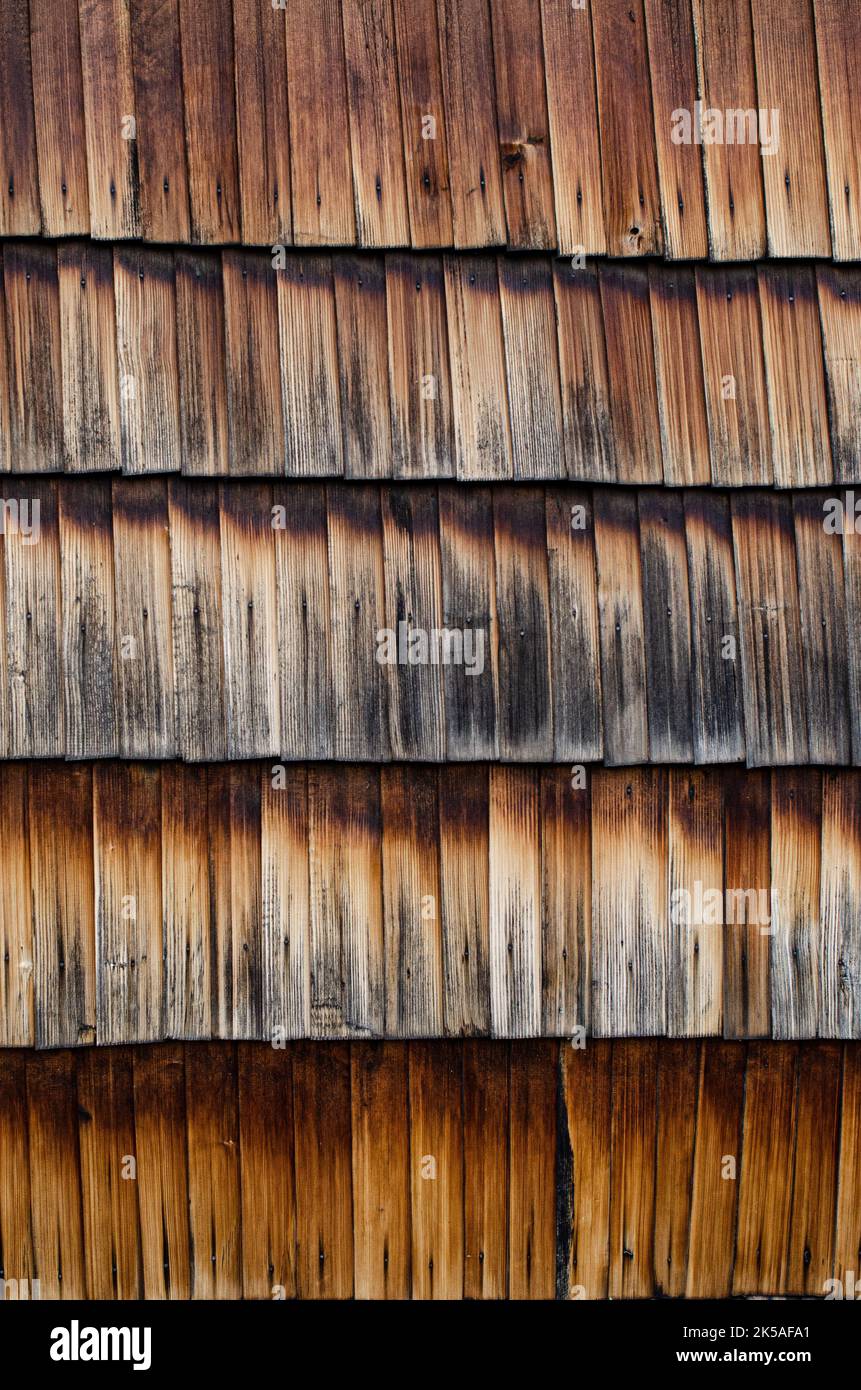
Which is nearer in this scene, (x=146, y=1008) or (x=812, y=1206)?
(x=146, y=1008)

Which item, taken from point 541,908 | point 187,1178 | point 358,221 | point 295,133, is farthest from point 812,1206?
point 295,133

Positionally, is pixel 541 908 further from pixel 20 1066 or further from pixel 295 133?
pixel 295 133

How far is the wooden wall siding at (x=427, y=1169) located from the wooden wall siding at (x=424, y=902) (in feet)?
0.53

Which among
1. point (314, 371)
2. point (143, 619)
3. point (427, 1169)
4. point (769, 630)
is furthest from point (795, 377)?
point (427, 1169)

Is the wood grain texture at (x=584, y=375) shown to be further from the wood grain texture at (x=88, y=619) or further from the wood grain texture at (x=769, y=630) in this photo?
the wood grain texture at (x=88, y=619)

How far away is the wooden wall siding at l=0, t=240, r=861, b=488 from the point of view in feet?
11.2

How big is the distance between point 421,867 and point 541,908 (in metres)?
0.39

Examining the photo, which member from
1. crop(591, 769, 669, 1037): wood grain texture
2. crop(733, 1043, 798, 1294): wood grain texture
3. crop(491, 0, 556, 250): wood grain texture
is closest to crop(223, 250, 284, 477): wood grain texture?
crop(491, 0, 556, 250): wood grain texture

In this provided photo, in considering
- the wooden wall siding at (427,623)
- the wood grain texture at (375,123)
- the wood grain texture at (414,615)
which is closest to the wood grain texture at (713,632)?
the wooden wall siding at (427,623)

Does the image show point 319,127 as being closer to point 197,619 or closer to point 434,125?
point 434,125

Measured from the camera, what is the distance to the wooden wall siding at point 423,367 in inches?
135

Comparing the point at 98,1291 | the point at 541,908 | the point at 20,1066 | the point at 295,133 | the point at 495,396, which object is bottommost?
the point at 98,1291

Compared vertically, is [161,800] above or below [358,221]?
below

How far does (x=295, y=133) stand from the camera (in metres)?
3.48
